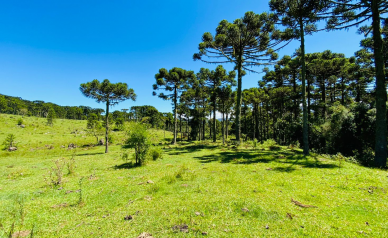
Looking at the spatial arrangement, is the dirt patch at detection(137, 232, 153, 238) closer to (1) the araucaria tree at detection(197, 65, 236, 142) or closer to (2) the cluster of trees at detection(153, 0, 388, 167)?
(2) the cluster of trees at detection(153, 0, 388, 167)

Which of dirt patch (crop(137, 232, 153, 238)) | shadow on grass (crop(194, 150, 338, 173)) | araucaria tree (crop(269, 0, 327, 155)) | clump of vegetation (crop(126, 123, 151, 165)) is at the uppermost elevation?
araucaria tree (crop(269, 0, 327, 155))

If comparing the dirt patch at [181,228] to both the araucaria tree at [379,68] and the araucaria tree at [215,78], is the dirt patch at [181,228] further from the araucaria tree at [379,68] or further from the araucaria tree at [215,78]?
the araucaria tree at [215,78]

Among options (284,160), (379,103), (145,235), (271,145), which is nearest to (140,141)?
(145,235)

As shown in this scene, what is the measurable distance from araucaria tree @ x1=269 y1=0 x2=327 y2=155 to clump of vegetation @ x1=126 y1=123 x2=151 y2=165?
12.3 meters

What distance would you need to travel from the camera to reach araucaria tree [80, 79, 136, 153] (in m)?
21.4

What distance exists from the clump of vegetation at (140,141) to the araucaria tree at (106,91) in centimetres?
1309

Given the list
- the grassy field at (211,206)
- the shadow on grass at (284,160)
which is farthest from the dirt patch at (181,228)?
the shadow on grass at (284,160)

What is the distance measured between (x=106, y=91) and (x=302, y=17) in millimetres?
24305

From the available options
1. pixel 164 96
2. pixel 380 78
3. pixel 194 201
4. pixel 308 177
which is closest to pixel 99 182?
pixel 194 201

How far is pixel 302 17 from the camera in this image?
1282 centimetres

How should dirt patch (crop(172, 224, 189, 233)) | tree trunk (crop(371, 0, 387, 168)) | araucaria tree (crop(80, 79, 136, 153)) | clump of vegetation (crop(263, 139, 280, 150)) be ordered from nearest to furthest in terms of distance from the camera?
1. dirt patch (crop(172, 224, 189, 233))
2. tree trunk (crop(371, 0, 387, 168))
3. clump of vegetation (crop(263, 139, 280, 150))
4. araucaria tree (crop(80, 79, 136, 153))

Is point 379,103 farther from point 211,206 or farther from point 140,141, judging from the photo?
point 140,141

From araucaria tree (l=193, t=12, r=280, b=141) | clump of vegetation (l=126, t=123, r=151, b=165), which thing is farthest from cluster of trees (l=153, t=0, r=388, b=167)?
clump of vegetation (l=126, t=123, r=151, b=165)

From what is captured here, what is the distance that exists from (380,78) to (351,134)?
6.27 m
